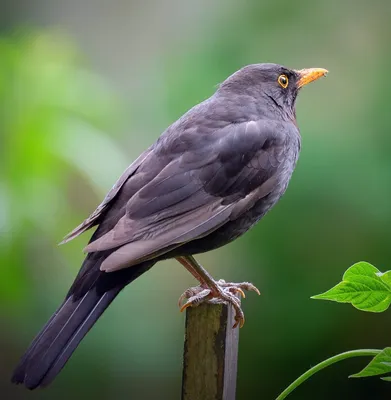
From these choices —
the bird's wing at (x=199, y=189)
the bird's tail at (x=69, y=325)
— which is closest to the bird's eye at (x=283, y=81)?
the bird's wing at (x=199, y=189)

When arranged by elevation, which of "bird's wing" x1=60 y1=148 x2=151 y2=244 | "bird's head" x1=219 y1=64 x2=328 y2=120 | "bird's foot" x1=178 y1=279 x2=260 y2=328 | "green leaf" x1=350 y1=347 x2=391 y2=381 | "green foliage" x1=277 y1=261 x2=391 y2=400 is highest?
"bird's head" x1=219 y1=64 x2=328 y2=120

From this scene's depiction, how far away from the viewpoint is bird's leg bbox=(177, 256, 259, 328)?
2822 mm

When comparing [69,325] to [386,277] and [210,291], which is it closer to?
[210,291]

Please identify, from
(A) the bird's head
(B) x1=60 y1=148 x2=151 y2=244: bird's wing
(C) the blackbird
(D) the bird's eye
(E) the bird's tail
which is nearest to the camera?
(E) the bird's tail

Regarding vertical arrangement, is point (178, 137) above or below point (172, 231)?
above

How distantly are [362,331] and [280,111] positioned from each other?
1.99 m

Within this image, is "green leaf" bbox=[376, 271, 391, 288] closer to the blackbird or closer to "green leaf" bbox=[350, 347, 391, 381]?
"green leaf" bbox=[350, 347, 391, 381]

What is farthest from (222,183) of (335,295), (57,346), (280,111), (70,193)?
(70,193)

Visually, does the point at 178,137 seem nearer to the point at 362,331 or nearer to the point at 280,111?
the point at 280,111

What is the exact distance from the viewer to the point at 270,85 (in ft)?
11.6

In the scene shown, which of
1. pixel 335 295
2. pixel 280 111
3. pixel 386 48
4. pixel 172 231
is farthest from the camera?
pixel 386 48

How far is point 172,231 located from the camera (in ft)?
9.18

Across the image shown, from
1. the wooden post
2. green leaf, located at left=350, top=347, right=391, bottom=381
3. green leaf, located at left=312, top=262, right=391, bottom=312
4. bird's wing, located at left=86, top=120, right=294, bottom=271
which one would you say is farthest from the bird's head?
green leaf, located at left=350, top=347, right=391, bottom=381

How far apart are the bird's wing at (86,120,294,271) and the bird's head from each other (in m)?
0.34
